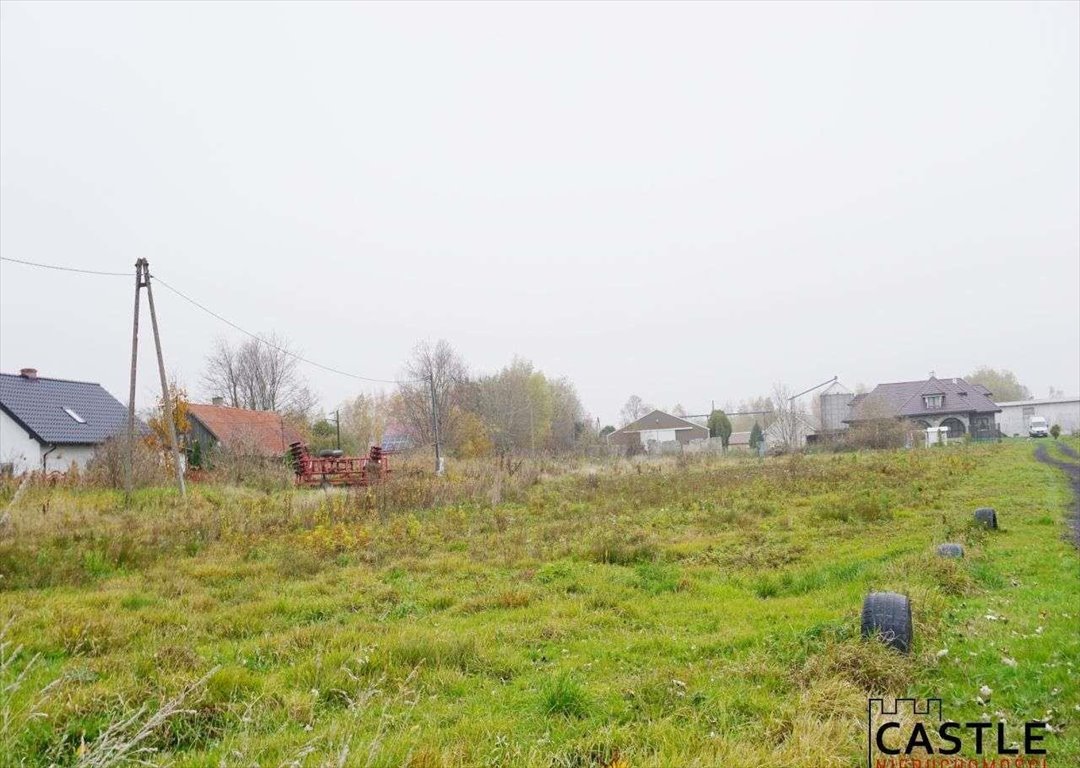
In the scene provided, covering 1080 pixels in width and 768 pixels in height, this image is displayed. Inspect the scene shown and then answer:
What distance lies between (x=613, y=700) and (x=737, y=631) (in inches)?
80.8

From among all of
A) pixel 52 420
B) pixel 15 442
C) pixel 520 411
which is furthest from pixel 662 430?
pixel 15 442

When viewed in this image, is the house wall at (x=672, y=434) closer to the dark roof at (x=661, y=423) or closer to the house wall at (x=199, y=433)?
the dark roof at (x=661, y=423)

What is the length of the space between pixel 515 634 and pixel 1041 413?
9432 centimetres

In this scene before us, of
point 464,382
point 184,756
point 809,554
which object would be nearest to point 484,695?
point 184,756

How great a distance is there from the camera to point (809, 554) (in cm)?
961

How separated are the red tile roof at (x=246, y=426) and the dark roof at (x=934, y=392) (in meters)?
47.0

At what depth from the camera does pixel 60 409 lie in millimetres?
30344

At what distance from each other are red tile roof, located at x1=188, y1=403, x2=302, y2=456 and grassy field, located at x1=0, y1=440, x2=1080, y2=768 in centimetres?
2445

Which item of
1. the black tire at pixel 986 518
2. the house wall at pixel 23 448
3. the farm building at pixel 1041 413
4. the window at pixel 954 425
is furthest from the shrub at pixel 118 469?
the farm building at pixel 1041 413

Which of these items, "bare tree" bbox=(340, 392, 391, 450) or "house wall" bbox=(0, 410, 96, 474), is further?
"bare tree" bbox=(340, 392, 391, 450)

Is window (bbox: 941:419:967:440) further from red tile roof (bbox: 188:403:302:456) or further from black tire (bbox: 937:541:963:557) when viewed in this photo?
black tire (bbox: 937:541:963:557)

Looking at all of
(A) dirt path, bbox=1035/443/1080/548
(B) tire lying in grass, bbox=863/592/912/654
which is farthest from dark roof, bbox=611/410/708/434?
(B) tire lying in grass, bbox=863/592/912/654

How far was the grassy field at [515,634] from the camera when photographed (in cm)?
373

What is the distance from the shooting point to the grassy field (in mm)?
3727
